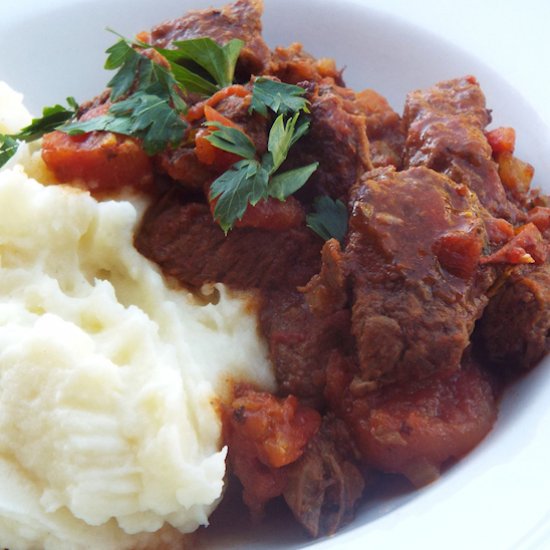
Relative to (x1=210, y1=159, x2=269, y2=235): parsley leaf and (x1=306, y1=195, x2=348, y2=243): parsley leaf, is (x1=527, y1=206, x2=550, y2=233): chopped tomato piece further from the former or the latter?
(x1=210, y1=159, x2=269, y2=235): parsley leaf

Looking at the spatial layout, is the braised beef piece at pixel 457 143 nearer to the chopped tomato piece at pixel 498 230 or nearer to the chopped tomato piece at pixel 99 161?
the chopped tomato piece at pixel 498 230

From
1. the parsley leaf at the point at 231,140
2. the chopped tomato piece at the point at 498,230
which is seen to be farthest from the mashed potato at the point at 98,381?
the chopped tomato piece at the point at 498,230

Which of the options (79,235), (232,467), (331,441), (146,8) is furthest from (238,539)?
(146,8)

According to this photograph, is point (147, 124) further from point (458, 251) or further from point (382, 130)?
point (458, 251)

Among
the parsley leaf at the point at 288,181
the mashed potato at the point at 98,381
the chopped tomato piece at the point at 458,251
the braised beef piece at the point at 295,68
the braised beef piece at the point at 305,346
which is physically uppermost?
the chopped tomato piece at the point at 458,251

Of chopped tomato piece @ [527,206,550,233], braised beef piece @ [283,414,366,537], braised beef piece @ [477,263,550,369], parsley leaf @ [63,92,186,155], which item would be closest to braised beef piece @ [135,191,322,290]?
parsley leaf @ [63,92,186,155]

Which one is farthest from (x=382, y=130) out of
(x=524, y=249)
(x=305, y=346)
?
(x=305, y=346)
